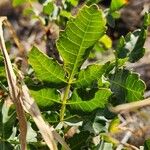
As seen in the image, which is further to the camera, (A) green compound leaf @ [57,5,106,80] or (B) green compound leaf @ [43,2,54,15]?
(B) green compound leaf @ [43,2,54,15]

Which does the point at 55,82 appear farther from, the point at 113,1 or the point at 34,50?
the point at 113,1

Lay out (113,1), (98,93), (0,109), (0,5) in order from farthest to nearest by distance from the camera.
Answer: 1. (0,5)
2. (113,1)
3. (0,109)
4. (98,93)

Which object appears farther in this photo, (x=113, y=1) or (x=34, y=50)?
(x=113, y=1)

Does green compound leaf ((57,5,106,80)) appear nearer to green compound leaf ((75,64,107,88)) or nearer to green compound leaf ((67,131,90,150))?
green compound leaf ((75,64,107,88))

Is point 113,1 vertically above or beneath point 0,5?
above

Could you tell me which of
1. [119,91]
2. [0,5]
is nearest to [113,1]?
[119,91]

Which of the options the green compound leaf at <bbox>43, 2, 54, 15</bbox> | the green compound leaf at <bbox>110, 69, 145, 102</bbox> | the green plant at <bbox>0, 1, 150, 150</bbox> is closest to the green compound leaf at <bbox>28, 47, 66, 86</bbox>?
the green plant at <bbox>0, 1, 150, 150</bbox>

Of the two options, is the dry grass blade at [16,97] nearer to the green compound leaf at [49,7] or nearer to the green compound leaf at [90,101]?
the green compound leaf at [90,101]

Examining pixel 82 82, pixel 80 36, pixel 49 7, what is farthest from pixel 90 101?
pixel 49 7
